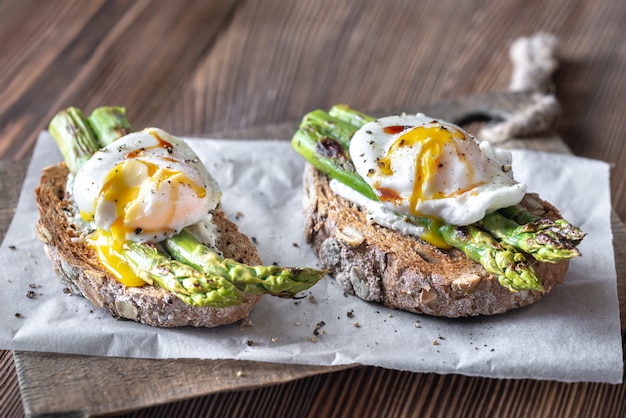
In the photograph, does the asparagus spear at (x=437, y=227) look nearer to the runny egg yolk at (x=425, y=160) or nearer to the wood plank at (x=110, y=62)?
the runny egg yolk at (x=425, y=160)

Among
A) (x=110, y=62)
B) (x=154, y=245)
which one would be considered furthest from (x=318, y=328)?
(x=110, y=62)

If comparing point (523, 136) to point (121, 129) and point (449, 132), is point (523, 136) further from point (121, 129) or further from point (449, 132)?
point (121, 129)

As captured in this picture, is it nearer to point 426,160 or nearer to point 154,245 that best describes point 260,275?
point 154,245

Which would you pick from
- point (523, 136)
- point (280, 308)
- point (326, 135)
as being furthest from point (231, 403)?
point (523, 136)

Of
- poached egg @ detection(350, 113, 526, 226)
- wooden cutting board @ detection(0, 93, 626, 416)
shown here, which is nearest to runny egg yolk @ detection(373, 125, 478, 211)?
poached egg @ detection(350, 113, 526, 226)

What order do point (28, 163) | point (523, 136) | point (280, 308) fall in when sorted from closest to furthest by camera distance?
point (280, 308)
point (28, 163)
point (523, 136)

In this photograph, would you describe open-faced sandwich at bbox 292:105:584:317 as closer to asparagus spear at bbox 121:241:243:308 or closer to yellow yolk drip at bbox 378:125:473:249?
yellow yolk drip at bbox 378:125:473:249
